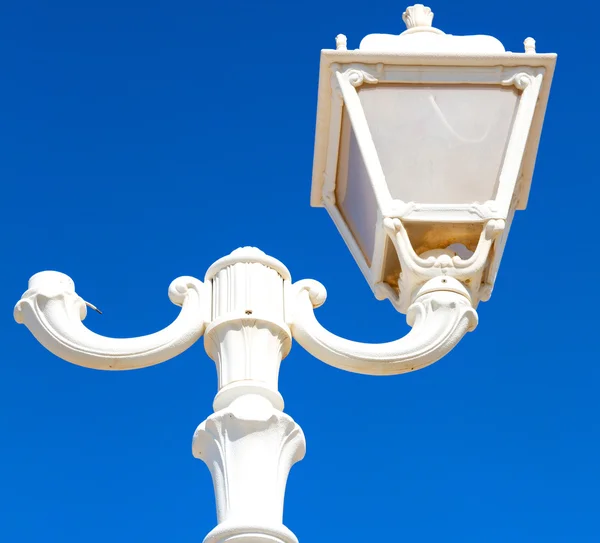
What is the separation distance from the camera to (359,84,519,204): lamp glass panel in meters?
Answer: 6.43

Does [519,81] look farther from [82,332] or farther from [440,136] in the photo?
[82,332]

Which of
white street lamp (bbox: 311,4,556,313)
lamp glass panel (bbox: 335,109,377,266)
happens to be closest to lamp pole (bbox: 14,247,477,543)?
white street lamp (bbox: 311,4,556,313)

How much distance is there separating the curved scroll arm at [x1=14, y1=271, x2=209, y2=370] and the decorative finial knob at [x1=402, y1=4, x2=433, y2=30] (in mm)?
2519

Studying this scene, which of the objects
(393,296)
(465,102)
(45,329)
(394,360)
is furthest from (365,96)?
(45,329)

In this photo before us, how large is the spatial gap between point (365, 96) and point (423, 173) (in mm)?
602

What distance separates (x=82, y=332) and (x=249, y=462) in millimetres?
1081

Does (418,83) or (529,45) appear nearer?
(418,83)

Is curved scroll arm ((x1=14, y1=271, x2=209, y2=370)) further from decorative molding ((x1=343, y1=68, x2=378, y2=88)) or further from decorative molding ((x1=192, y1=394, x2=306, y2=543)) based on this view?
decorative molding ((x1=343, y1=68, x2=378, y2=88))

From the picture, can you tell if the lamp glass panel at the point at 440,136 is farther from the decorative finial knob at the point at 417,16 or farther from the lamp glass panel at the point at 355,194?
the decorative finial knob at the point at 417,16

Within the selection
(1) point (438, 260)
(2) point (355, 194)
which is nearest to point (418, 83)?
(2) point (355, 194)

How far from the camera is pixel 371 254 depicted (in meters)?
6.70

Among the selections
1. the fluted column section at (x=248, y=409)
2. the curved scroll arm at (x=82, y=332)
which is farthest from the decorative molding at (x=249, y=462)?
the curved scroll arm at (x=82, y=332)

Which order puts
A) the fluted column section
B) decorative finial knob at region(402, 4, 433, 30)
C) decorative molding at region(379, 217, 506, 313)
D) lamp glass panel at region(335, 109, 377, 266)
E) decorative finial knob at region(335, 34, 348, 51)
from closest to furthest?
the fluted column section → decorative molding at region(379, 217, 506, 313) → lamp glass panel at region(335, 109, 377, 266) → decorative finial knob at region(335, 34, 348, 51) → decorative finial knob at region(402, 4, 433, 30)

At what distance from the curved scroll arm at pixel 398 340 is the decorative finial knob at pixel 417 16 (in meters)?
2.08
